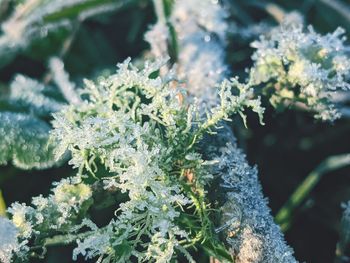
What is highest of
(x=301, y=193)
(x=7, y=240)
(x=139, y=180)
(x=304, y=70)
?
(x=304, y=70)

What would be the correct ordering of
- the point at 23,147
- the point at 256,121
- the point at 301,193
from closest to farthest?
the point at 23,147 < the point at 301,193 < the point at 256,121

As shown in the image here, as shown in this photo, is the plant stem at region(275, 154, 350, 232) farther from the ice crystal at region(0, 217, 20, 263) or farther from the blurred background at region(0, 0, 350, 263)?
the ice crystal at region(0, 217, 20, 263)

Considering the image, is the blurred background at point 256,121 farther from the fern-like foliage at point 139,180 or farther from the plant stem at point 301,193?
the fern-like foliage at point 139,180

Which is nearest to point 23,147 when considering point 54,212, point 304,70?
point 54,212

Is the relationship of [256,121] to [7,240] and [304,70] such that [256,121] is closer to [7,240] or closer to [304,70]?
[304,70]

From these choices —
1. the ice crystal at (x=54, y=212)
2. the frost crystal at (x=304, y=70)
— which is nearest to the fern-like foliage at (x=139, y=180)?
the ice crystal at (x=54, y=212)

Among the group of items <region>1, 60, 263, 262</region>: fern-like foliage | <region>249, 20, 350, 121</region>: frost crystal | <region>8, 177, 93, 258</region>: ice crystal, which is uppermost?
<region>249, 20, 350, 121</region>: frost crystal

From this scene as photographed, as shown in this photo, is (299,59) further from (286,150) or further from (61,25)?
(61,25)

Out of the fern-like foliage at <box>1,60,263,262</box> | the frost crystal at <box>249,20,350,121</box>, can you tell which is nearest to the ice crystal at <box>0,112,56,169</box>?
the fern-like foliage at <box>1,60,263,262</box>
